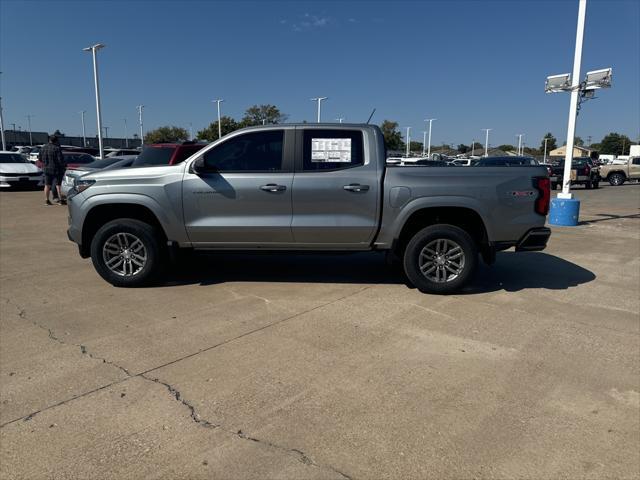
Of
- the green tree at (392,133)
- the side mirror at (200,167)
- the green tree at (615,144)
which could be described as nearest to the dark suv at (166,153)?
the side mirror at (200,167)

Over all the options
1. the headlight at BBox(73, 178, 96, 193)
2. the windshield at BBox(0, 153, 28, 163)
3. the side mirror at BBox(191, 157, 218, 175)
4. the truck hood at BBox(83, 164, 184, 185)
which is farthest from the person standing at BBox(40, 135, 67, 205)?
the side mirror at BBox(191, 157, 218, 175)

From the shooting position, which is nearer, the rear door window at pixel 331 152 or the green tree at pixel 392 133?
the rear door window at pixel 331 152

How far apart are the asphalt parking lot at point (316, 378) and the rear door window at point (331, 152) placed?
4.83 ft

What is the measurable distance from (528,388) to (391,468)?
1.43 metres

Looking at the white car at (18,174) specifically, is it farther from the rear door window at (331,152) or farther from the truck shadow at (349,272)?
the rear door window at (331,152)

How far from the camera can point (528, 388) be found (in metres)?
3.45

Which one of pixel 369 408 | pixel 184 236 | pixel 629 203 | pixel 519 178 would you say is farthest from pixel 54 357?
pixel 629 203

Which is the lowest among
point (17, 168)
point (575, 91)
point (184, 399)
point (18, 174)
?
point (184, 399)

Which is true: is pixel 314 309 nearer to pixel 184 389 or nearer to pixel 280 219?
pixel 280 219

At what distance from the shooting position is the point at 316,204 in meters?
5.50

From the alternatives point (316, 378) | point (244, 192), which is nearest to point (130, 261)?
point (244, 192)

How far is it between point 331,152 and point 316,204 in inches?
25.0

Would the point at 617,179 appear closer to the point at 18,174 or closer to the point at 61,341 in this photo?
the point at 18,174

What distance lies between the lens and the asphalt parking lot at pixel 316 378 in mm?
2646
